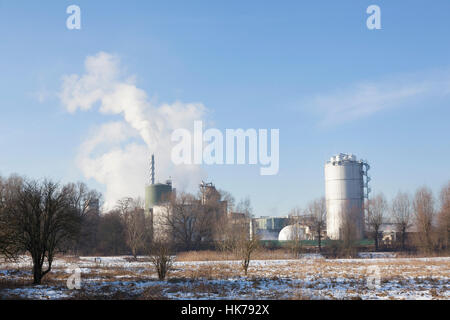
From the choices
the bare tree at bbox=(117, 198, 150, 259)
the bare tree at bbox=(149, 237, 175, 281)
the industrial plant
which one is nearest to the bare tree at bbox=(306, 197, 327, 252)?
the industrial plant

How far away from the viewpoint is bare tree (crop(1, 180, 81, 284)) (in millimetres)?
22172

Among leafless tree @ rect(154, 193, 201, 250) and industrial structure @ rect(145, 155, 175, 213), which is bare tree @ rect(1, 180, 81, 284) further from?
industrial structure @ rect(145, 155, 175, 213)

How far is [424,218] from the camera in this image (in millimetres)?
63781

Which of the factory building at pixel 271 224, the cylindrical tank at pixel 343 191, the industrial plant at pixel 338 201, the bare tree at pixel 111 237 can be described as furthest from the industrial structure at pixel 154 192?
the cylindrical tank at pixel 343 191

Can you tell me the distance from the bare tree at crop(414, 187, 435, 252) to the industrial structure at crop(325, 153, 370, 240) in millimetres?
9451

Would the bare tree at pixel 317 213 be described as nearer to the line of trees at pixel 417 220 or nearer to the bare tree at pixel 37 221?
the line of trees at pixel 417 220

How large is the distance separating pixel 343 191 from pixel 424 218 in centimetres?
1526

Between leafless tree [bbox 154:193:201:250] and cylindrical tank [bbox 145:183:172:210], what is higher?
cylindrical tank [bbox 145:183:172:210]

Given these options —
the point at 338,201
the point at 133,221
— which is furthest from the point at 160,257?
the point at 338,201

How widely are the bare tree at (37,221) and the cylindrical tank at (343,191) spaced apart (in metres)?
58.1

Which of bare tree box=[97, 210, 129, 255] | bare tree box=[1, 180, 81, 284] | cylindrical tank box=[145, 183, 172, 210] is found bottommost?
bare tree box=[97, 210, 129, 255]

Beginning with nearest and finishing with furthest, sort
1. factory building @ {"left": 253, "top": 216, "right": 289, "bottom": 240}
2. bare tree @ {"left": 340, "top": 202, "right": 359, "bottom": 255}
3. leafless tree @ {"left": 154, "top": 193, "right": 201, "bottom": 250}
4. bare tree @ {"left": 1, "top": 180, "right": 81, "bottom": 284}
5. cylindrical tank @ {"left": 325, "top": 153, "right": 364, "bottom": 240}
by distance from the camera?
bare tree @ {"left": 1, "top": 180, "right": 81, "bottom": 284} → bare tree @ {"left": 340, "top": 202, "right": 359, "bottom": 255} → leafless tree @ {"left": 154, "top": 193, "right": 201, "bottom": 250} → cylindrical tank @ {"left": 325, "top": 153, "right": 364, "bottom": 240} → factory building @ {"left": 253, "top": 216, "right": 289, "bottom": 240}

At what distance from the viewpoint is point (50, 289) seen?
64.3 feet
